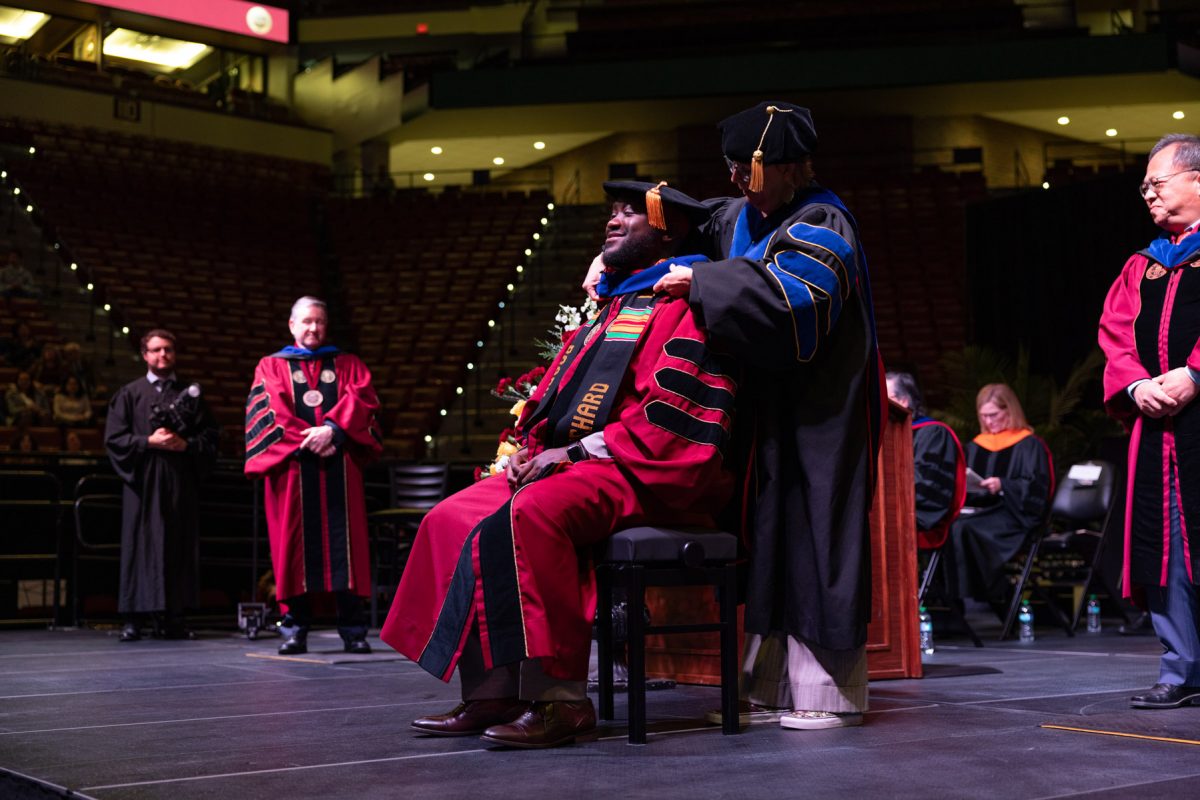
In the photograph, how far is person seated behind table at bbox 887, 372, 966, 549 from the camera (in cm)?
585

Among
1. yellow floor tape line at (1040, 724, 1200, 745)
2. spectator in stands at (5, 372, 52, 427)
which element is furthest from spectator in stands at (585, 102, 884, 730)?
spectator in stands at (5, 372, 52, 427)

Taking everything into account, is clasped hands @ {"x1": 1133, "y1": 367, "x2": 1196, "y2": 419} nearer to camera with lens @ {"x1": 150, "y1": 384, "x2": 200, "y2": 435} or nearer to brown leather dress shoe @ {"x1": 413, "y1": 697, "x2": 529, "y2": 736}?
brown leather dress shoe @ {"x1": 413, "y1": 697, "x2": 529, "y2": 736}

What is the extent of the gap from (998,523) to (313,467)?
11.1 feet

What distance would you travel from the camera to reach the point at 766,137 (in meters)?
3.20

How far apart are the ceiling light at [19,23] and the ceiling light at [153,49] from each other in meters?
A: 1.07

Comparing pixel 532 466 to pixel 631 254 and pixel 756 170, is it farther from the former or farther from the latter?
pixel 756 170

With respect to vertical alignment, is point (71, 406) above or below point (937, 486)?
above

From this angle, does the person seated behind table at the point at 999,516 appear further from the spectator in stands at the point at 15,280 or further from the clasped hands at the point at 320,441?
the spectator in stands at the point at 15,280

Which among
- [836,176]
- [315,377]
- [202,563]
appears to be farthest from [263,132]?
[315,377]

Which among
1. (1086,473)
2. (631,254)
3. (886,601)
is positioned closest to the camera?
(631,254)

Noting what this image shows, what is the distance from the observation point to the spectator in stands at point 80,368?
38.8 feet

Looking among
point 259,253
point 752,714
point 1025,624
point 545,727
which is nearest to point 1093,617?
point 1025,624

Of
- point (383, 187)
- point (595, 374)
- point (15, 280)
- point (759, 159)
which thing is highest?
point (383, 187)

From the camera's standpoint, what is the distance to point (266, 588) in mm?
7727
